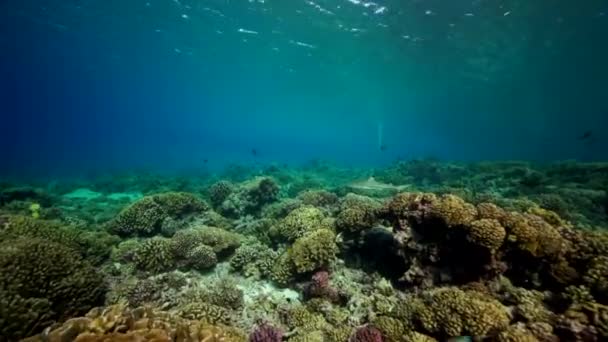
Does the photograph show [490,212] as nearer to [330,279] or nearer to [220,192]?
[330,279]

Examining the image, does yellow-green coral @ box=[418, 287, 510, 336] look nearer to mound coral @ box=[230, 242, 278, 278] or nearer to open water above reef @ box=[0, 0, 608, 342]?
open water above reef @ box=[0, 0, 608, 342]

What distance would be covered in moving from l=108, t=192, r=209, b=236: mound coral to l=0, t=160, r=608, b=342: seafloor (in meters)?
0.09

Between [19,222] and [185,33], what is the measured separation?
110 feet

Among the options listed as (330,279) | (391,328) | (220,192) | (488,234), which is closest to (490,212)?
(488,234)

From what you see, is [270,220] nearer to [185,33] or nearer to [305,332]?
[305,332]

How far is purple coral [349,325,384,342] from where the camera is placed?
5480 mm

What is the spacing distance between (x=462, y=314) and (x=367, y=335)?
166cm

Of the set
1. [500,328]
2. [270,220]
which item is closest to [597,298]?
[500,328]

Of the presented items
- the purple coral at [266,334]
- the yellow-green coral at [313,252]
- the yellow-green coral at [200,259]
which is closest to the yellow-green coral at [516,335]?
the purple coral at [266,334]

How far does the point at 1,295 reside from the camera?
504cm

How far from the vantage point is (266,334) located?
581 centimetres

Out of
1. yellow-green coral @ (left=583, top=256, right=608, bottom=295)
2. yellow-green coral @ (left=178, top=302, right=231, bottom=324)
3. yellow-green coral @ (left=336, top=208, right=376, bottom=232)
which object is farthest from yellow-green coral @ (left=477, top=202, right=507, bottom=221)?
yellow-green coral @ (left=178, top=302, right=231, bottom=324)

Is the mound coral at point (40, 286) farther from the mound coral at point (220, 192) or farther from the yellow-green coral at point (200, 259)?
the mound coral at point (220, 192)

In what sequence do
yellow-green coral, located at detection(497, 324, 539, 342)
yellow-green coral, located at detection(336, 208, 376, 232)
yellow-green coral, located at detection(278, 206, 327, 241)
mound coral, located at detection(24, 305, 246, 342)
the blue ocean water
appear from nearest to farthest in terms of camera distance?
mound coral, located at detection(24, 305, 246, 342), yellow-green coral, located at detection(497, 324, 539, 342), yellow-green coral, located at detection(336, 208, 376, 232), yellow-green coral, located at detection(278, 206, 327, 241), the blue ocean water
